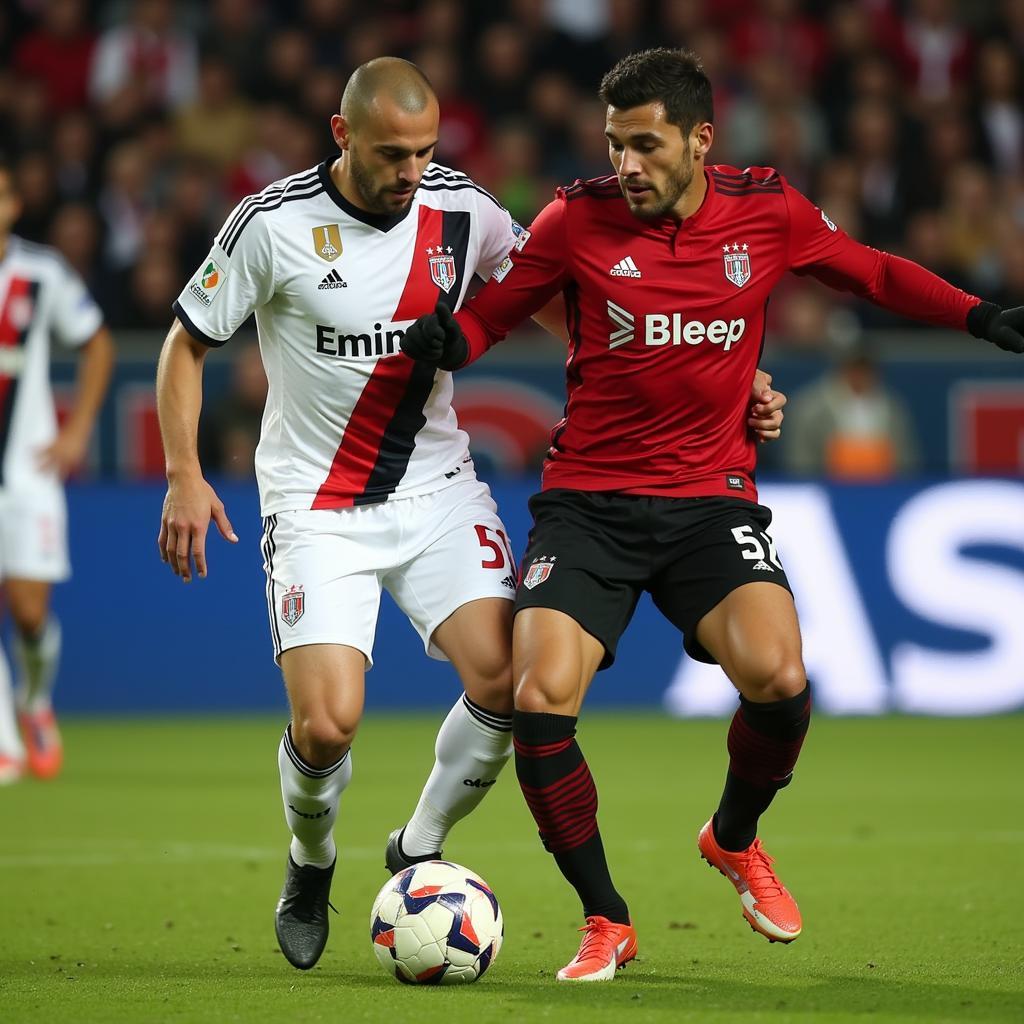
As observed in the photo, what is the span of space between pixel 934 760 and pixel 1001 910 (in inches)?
158

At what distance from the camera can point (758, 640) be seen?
525 cm

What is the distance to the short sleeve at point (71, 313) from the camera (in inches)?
384

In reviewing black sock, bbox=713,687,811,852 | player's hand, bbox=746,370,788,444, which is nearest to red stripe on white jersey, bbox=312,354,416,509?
player's hand, bbox=746,370,788,444

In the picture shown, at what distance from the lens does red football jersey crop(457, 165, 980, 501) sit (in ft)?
18.0

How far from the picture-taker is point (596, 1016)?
4.50m

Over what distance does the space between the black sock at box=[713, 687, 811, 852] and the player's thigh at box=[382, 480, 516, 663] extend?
2.25 feet

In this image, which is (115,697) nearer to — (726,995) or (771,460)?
(771,460)

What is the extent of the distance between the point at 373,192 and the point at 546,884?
2590 mm

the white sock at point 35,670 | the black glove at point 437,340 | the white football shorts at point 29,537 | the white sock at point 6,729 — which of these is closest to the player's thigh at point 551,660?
the black glove at point 437,340

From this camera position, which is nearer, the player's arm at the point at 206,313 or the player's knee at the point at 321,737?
the player's knee at the point at 321,737

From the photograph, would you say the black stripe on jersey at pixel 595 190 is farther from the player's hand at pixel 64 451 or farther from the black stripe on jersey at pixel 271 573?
the player's hand at pixel 64 451

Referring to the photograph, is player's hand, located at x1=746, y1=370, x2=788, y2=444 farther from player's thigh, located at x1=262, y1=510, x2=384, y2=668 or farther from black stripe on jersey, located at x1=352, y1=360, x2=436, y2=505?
player's thigh, located at x1=262, y1=510, x2=384, y2=668

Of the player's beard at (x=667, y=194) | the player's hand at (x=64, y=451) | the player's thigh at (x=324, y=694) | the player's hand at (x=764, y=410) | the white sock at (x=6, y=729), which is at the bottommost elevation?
the white sock at (x=6, y=729)

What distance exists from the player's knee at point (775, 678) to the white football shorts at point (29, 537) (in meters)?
5.16
